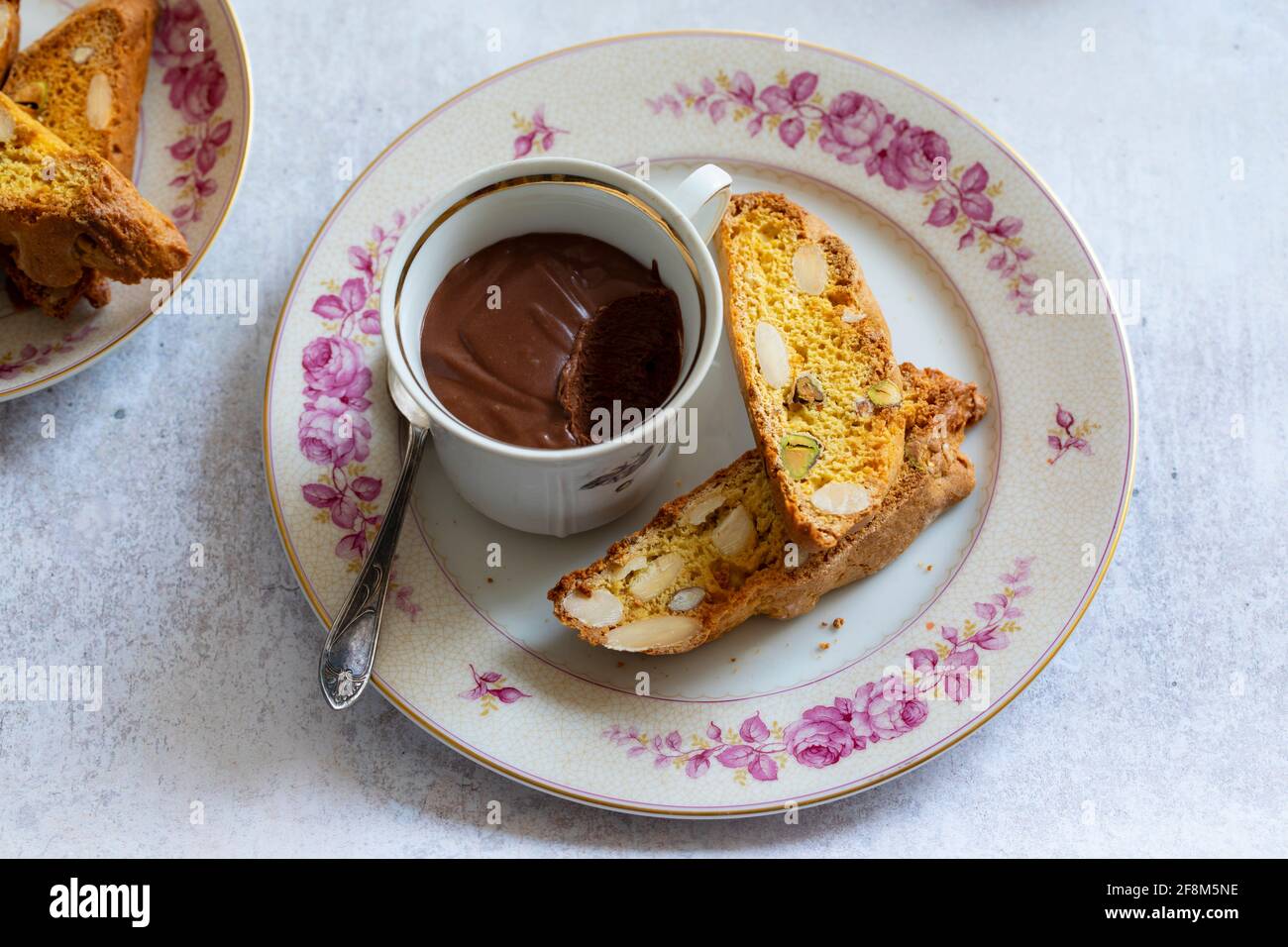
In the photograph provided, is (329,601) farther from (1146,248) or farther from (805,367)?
(1146,248)

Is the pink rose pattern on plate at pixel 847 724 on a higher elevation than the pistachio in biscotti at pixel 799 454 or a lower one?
lower

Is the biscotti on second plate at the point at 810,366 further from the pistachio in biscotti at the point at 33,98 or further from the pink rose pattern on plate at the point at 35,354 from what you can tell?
the pistachio in biscotti at the point at 33,98

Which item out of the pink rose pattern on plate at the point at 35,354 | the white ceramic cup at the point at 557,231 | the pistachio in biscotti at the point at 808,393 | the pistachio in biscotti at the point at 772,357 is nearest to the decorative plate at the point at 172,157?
the pink rose pattern on plate at the point at 35,354

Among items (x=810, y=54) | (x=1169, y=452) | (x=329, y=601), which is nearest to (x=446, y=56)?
(x=810, y=54)

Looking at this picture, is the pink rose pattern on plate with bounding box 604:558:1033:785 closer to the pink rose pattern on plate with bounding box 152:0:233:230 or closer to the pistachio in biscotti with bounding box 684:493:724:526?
the pistachio in biscotti with bounding box 684:493:724:526

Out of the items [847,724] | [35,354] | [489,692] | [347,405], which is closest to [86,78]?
[35,354]

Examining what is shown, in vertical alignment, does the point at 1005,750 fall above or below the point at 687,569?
below
